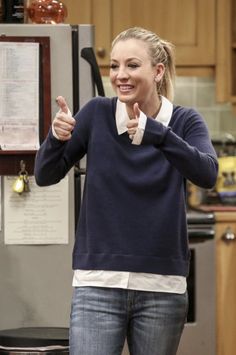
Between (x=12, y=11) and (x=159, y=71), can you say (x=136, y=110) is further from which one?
(x=12, y=11)

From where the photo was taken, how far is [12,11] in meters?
2.94

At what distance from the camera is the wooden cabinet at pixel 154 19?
412cm

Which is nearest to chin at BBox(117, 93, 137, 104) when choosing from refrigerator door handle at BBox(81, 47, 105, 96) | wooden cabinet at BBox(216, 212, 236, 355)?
refrigerator door handle at BBox(81, 47, 105, 96)

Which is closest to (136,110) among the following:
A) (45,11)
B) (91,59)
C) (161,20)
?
(91,59)

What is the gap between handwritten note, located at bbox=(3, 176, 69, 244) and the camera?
9.34 ft

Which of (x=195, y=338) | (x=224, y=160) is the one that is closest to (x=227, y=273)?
(x=195, y=338)

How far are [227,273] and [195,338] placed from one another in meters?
0.32

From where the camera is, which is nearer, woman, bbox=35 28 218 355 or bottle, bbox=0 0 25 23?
woman, bbox=35 28 218 355

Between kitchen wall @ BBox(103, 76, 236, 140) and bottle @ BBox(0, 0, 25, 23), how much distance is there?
5.45 ft

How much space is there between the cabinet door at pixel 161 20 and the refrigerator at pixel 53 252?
127 cm

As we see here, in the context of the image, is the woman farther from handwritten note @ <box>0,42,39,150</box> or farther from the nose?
handwritten note @ <box>0,42,39,150</box>

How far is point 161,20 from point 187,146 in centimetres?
242

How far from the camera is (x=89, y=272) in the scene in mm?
1866

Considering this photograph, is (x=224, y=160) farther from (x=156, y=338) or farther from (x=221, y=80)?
(x=156, y=338)
